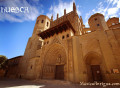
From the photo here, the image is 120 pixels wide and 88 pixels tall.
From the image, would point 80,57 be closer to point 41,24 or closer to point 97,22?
point 97,22

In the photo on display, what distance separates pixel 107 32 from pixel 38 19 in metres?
19.6

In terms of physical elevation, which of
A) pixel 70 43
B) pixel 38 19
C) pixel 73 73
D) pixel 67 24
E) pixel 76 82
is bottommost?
pixel 76 82

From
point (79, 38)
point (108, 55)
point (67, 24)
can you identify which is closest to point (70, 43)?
point (79, 38)

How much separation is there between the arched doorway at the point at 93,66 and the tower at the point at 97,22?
899cm

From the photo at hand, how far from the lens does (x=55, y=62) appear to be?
11.5 meters

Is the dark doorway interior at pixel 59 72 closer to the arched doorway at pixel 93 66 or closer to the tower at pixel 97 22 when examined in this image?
the arched doorway at pixel 93 66

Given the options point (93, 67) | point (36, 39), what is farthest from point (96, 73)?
point (36, 39)

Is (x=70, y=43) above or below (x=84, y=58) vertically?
above

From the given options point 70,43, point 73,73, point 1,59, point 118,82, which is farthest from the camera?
point 1,59

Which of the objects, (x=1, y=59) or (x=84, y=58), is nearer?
(x=84, y=58)

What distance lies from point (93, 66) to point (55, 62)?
6184 millimetres

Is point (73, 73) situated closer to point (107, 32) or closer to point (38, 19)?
point (107, 32)

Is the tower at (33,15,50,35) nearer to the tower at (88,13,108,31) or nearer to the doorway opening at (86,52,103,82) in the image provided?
the tower at (88,13,108,31)

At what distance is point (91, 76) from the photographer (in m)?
8.63
